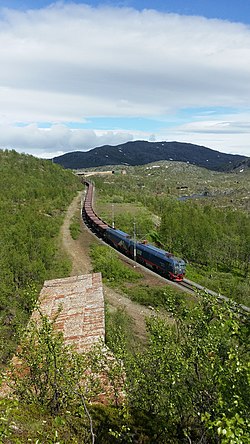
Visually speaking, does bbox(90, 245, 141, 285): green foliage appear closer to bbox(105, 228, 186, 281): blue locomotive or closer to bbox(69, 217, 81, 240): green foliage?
bbox(105, 228, 186, 281): blue locomotive

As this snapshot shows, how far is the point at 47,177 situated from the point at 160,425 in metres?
83.5

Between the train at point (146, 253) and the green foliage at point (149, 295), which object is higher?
the train at point (146, 253)

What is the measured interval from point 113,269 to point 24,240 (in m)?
10.1

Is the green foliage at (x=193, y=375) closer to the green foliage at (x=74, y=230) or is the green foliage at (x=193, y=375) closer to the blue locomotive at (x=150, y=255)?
the blue locomotive at (x=150, y=255)

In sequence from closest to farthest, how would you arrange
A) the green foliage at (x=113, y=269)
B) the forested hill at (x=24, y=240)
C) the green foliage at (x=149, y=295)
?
the forested hill at (x=24, y=240)
the green foliage at (x=149, y=295)
the green foliage at (x=113, y=269)

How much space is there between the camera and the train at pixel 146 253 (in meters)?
36.7

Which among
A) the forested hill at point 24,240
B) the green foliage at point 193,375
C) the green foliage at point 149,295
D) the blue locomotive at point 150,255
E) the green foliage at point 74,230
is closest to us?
the green foliage at point 193,375

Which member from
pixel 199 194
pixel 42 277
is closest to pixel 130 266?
pixel 42 277

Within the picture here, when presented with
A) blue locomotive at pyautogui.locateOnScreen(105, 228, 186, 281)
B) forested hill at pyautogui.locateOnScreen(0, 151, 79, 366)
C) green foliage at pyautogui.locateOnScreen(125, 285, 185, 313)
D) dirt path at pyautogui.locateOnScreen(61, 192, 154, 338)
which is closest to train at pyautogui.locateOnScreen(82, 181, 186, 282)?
blue locomotive at pyautogui.locateOnScreen(105, 228, 186, 281)

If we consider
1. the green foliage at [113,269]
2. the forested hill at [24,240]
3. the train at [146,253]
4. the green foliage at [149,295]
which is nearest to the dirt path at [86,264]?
the green foliage at [149,295]

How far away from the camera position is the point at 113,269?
3809 cm

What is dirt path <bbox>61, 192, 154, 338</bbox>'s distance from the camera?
94.3 ft

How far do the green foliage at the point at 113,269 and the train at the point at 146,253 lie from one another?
253 cm

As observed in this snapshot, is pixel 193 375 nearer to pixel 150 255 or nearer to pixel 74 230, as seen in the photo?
pixel 150 255
